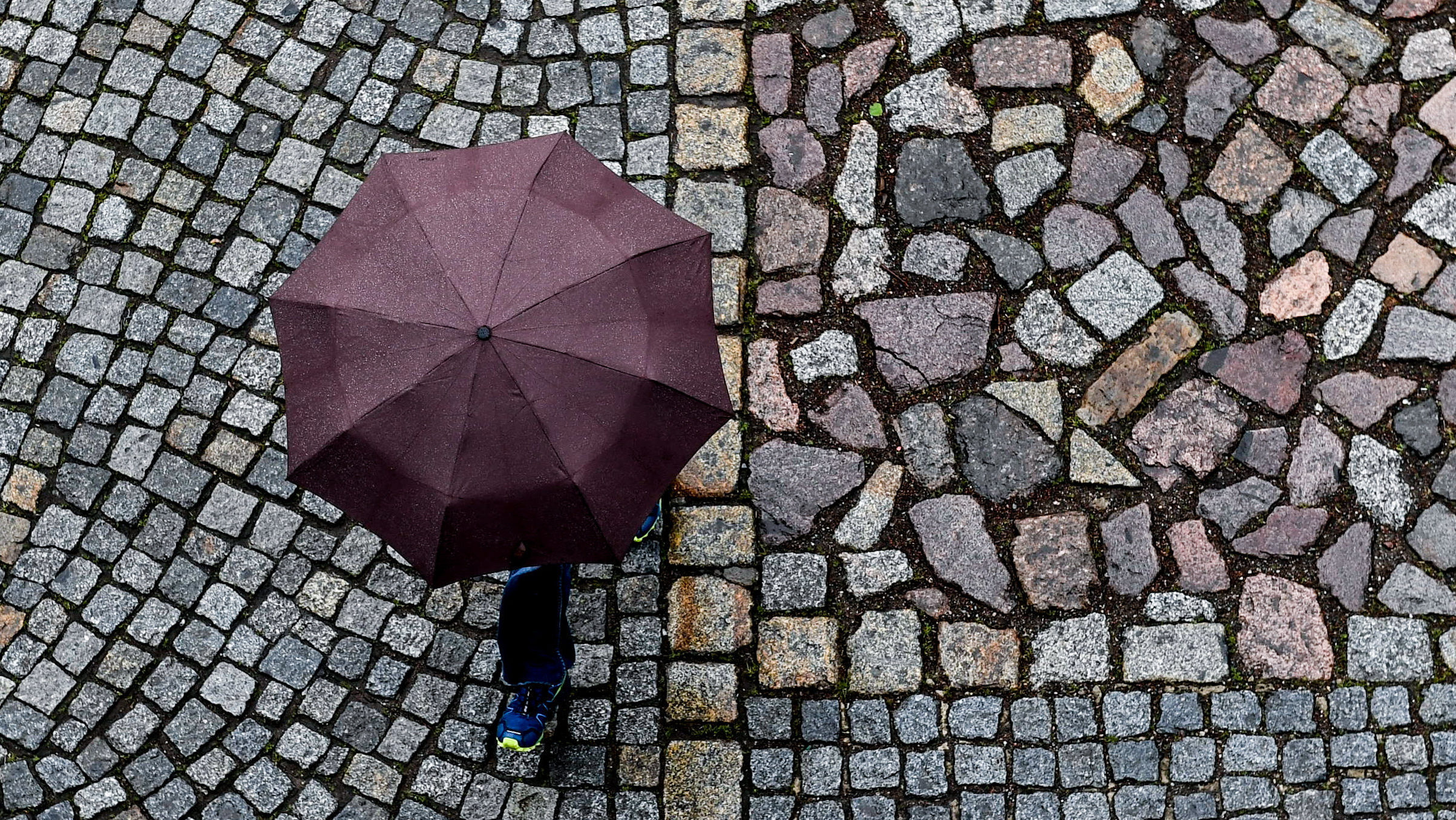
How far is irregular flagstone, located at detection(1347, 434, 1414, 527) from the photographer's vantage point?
487 centimetres

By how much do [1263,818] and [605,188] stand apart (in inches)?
135

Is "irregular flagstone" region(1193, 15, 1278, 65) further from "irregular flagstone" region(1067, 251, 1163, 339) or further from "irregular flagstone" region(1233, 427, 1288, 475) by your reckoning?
"irregular flagstone" region(1233, 427, 1288, 475)

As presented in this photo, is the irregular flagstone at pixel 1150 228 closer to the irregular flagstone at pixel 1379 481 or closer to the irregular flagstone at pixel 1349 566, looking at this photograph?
the irregular flagstone at pixel 1379 481

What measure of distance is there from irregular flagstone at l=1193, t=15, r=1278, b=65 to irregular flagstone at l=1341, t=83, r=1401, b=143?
0.42 meters

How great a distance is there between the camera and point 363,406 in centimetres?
351

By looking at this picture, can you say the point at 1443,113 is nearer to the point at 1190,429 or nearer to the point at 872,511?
the point at 1190,429

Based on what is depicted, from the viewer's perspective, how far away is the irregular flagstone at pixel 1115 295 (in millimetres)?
5035

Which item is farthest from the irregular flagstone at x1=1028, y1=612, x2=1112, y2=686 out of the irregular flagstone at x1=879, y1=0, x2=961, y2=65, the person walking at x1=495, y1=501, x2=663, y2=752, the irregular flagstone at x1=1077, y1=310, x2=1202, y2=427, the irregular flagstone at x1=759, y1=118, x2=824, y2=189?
the irregular flagstone at x1=879, y1=0, x2=961, y2=65

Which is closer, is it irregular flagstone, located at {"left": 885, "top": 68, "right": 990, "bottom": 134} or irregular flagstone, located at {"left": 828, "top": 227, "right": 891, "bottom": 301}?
irregular flagstone, located at {"left": 828, "top": 227, "right": 891, "bottom": 301}

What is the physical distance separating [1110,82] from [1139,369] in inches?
51.3

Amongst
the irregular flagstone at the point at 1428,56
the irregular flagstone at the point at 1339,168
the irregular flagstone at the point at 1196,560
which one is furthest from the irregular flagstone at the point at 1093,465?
the irregular flagstone at the point at 1428,56

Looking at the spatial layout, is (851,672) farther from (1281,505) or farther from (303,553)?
(303,553)

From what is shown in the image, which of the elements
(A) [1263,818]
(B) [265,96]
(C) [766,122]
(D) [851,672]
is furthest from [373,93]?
(A) [1263,818]

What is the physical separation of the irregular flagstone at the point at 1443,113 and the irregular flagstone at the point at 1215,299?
1.21 metres
